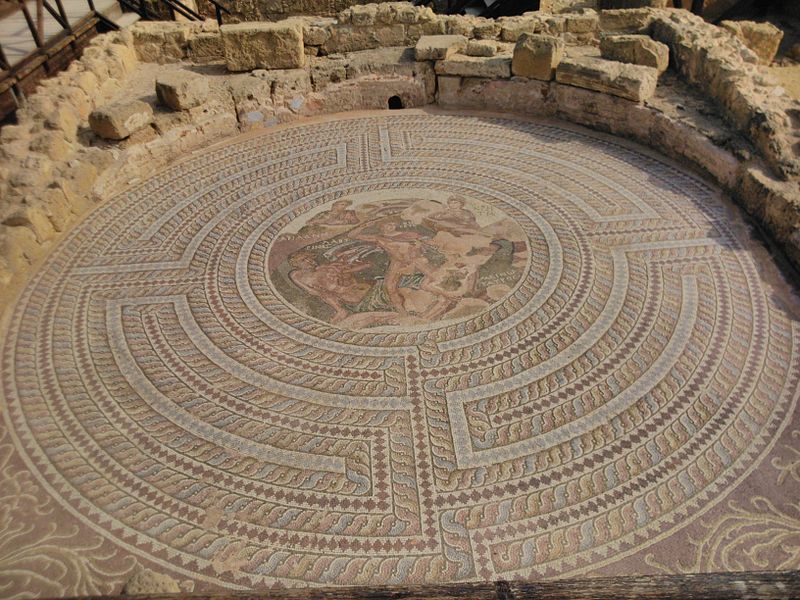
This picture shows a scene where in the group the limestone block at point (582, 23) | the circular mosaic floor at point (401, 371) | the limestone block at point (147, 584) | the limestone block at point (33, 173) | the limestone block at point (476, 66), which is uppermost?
the limestone block at point (582, 23)

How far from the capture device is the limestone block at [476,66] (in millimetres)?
7816

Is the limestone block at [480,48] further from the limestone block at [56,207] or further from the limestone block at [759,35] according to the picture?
the limestone block at [56,207]

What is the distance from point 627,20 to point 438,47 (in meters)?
2.74

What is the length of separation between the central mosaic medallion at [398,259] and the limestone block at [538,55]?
8.27ft

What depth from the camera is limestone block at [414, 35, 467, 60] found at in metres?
7.98

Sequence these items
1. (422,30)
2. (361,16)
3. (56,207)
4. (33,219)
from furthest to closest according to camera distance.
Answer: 1. (422,30)
2. (361,16)
3. (56,207)
4. (33,219)

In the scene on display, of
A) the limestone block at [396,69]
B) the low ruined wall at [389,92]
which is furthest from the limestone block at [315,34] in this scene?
the limestone block at [396,69]

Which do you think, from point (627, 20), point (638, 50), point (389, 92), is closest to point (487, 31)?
point (389, 92)

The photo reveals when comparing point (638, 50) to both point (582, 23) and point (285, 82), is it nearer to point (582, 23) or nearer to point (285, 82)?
point (582, 23)

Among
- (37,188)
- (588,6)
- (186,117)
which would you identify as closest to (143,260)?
(37,188)

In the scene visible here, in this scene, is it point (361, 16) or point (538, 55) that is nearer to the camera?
point (538, 55)

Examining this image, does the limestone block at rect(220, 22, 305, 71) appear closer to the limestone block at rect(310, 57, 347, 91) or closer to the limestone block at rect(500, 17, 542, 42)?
the limestone block at rect(310, 57, 347, 91)

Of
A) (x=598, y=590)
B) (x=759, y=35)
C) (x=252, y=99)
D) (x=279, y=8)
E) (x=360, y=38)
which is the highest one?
(x=598, y=590)

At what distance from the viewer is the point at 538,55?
7484mm
